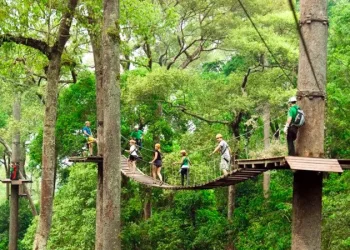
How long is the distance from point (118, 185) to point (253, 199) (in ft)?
22.4

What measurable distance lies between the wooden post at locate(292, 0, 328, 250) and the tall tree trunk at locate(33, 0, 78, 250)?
3.38 metres

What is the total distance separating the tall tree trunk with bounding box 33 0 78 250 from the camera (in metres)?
6.49

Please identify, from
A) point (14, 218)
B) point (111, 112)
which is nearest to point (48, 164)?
point (111, 112)

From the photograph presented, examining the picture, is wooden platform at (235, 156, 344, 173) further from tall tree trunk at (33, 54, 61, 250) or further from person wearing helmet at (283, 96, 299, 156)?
tall tree trunk at (33, 54, 61, 250)

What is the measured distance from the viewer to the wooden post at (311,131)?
395 cm

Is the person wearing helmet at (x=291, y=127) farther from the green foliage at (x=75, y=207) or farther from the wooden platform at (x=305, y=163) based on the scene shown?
the green foliage at (x=75, y=207)

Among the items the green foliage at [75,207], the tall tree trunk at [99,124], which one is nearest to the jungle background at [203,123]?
the green foliage at [75,207]

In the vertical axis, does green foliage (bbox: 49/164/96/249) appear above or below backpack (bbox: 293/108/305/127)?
below

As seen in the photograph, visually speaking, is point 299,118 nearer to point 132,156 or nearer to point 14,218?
point 132,156

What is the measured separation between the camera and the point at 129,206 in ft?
40.2

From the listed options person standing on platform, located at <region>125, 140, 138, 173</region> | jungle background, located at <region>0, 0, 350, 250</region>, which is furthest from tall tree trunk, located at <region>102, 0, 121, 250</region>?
jungle background, located at <region>0, 0, 350, 250</region>

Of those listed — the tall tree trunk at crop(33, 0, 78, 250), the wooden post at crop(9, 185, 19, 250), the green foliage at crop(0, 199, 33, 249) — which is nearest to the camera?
the tall tree trunk at crop(33, 0, 78, 250)

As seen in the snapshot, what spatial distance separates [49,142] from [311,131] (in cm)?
359

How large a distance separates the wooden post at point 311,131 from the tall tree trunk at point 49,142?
3.38 meters
